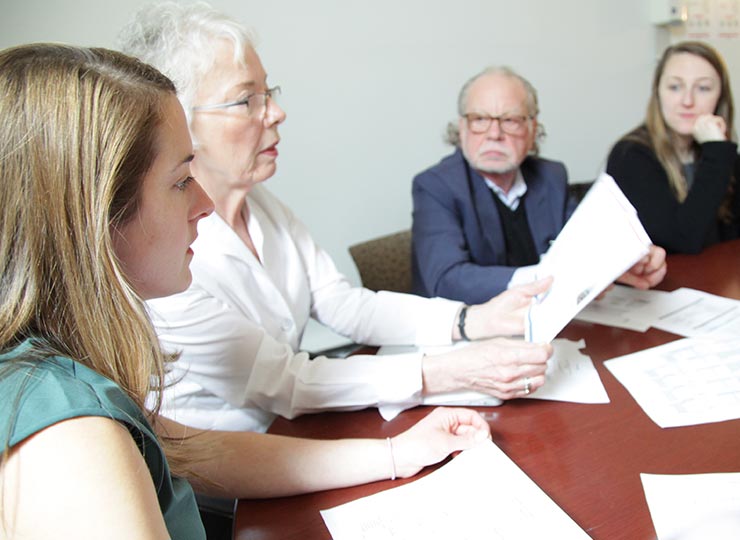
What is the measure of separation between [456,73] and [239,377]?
6.61 feet

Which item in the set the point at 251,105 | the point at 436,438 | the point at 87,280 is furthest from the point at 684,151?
the point at 87,280

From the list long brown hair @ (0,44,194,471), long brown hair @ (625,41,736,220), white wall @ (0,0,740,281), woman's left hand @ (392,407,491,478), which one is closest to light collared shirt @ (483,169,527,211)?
long brown hair @ (625,41,736,220)

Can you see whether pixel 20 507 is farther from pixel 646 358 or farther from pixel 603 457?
pixel 646 358

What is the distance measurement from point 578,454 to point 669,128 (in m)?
1.75

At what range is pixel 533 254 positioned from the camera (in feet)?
6.31

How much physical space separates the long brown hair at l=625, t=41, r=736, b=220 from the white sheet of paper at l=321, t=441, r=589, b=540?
1.66m

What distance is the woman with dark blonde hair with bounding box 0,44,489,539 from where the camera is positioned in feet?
1.52

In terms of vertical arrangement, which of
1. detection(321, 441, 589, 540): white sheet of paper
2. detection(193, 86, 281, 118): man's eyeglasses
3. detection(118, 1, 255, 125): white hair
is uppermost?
detection(118, 1, 255, 125): white hair

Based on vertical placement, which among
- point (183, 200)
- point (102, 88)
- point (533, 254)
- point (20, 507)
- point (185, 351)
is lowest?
point (533, 254)

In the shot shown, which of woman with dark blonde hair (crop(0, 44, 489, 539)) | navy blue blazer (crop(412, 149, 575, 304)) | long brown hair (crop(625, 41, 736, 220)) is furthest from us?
long brown hair (crop(625, 41, 736, 220))

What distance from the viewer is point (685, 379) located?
1047mm

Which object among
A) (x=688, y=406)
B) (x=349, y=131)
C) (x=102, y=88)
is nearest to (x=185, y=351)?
(x=102, y=88)

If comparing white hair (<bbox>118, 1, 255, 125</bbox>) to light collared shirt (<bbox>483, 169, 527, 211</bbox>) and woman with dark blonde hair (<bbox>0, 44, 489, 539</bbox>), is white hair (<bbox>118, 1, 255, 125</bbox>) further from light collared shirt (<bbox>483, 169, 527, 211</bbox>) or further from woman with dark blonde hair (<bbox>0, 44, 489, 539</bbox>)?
light collared shirt (<bbox>483, 169, 527, 211</bbox>)

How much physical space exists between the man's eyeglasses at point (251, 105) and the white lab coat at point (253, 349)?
23 cm
